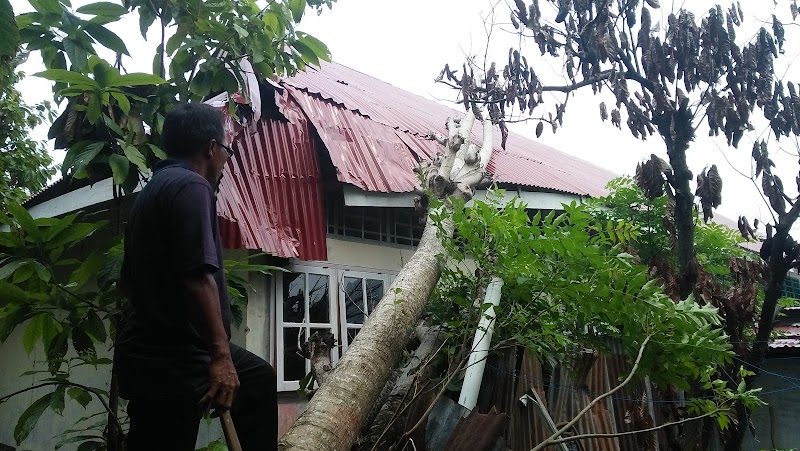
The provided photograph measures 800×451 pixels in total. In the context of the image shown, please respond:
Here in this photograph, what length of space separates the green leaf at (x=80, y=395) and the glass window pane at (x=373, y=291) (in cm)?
317

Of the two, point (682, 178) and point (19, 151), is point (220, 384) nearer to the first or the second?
point (682, 178)

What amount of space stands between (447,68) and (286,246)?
2289mm

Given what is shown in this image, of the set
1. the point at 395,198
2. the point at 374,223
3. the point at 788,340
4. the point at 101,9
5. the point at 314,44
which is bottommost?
the point at 788,340

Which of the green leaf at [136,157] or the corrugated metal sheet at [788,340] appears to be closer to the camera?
the green leaf at [136,157]

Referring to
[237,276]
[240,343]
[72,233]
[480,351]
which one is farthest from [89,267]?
[240,343]

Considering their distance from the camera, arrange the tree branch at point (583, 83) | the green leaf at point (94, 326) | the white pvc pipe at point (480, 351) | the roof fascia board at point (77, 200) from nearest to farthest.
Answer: the green leaf at point (94, 326) < the white pvc pipe at point (480, 351) < the roof fascia board at point (77, 200) < the tree branch at point (583, 83)

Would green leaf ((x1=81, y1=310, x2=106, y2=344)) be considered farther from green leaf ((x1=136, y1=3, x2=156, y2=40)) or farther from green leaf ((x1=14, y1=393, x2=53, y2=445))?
green leaf ((x1=136, y1=3, x2=156, y2=40))

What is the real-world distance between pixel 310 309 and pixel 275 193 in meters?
1.06

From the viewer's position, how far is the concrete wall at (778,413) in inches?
278

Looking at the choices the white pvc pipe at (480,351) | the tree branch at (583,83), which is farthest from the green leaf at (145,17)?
the tree branch at (583,83)

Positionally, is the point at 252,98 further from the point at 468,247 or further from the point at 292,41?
the point at 468,247

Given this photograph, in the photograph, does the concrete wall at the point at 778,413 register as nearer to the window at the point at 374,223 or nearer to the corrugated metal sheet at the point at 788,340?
the corrugated metal sheet at the point at 788,340

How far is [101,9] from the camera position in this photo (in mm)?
2395

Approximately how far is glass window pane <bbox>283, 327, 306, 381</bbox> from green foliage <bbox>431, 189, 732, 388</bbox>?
208cm
